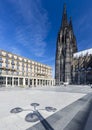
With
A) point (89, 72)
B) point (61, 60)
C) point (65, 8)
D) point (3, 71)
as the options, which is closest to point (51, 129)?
point (3, 71)

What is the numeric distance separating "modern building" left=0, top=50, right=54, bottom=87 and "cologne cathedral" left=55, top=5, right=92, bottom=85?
1017 inches

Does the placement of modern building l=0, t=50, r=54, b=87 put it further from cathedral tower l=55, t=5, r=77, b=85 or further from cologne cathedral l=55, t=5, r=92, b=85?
cologne cathedral l=55, t=5, r=92, b=85

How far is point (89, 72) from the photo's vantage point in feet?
246

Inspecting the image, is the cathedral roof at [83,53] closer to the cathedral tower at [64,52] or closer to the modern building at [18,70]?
the cathedral tower at [64,52]

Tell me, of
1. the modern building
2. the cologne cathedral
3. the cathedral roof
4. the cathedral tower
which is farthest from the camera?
the cathedral tower

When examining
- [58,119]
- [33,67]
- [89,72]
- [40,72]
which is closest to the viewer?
[58,119]

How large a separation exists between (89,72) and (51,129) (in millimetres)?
77215

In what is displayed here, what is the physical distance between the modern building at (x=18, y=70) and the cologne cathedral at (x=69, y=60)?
84.8 feet

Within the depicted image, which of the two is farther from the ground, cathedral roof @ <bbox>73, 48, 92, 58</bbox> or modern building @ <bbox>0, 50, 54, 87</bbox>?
cathedral roof @ <bbox>73, 48, 92, 58</bbox>

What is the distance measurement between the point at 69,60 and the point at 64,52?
9.39m

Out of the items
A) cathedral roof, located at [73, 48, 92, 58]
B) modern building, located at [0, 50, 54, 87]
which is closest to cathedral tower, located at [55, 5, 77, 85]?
cathedral roof, located at [73, 48, 92, 58]

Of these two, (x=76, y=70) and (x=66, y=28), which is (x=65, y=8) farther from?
(x=76, y=70)

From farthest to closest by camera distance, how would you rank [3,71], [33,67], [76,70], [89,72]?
[76,70] → [89,72] → [33,67] → [3,71]

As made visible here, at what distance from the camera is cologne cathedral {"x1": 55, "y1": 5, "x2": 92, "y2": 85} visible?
78.7 metres
